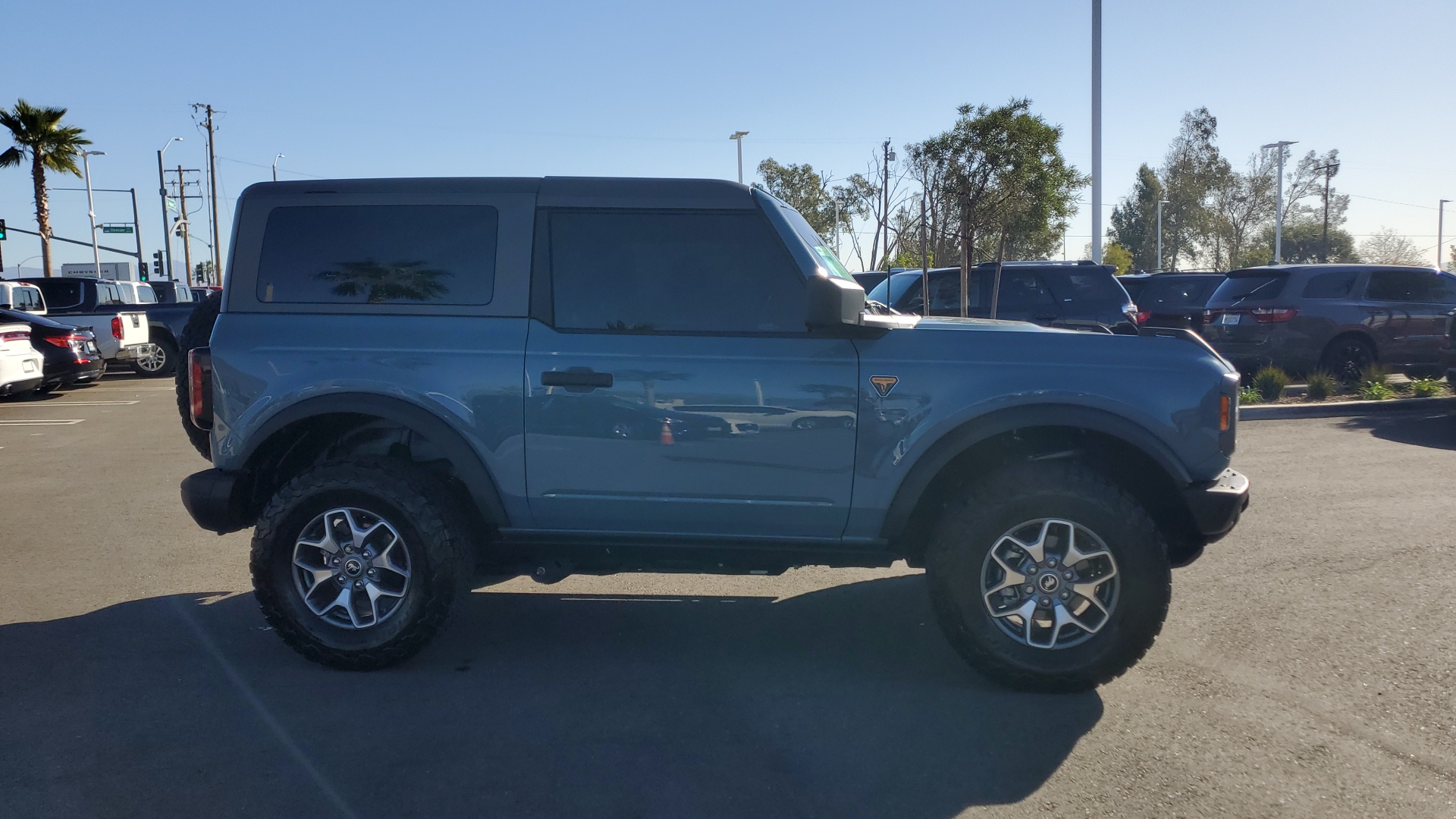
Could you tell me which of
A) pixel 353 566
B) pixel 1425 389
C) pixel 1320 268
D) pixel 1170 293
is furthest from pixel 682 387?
pixel 1170 293

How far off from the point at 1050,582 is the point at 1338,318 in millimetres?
11181

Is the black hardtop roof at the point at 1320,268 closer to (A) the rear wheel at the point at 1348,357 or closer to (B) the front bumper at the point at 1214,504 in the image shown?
(A) the rear wheel at the point at 1348,357

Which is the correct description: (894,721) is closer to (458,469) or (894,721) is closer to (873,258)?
(458,469)

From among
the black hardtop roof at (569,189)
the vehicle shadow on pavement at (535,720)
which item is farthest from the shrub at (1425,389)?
the black hardtop roof at (569,189)

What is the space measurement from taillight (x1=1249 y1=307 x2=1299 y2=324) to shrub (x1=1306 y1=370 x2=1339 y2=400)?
0.98 m

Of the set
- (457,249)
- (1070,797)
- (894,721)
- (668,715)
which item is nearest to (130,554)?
(457,249)

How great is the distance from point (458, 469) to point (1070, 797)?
8.64ft

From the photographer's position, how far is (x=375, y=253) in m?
4.37

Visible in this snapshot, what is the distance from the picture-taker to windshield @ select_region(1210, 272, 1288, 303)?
13.0 metres

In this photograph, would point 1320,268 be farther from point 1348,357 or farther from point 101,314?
point 101,314

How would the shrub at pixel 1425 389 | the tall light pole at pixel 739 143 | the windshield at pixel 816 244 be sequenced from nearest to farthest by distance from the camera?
the windshield at pixel 816 244 → the shrub at pixel 1425 389 → the tall light pole at pixel 739 143

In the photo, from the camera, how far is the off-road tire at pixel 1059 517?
3.94 m

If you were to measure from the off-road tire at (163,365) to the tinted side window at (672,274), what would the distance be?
17.7m

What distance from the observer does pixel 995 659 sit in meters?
4.01
